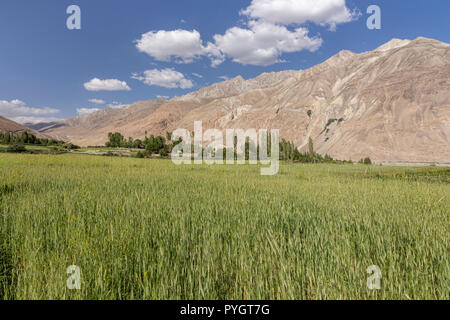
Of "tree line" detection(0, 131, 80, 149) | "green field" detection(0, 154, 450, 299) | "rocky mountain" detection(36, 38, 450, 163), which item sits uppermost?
"rocky mountain" detection(36, 38, 450, 163)

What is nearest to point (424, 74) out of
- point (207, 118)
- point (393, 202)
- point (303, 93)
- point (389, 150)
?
point (389, 150)

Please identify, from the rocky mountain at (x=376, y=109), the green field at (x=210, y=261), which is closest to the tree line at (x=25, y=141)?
the rocky mountain at (x=376, y=109)

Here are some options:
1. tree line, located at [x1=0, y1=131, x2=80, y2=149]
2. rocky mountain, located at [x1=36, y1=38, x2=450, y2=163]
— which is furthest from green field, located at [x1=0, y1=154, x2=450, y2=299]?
tree line, located at [x1=0, y1=131, x2=80, y2=149]

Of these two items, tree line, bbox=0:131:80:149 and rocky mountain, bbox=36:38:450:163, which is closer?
rocky mountain, bbox=36:38:450:163

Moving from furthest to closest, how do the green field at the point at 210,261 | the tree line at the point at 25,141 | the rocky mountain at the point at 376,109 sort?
the tree line at the point at 25,141 → the rocky mountain at the point at 376,109 → the green field at the point at 210,261

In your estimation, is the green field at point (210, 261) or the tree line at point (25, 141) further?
the tree line at point (25, 141)

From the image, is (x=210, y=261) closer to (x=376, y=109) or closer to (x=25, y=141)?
(x=376, y=109)

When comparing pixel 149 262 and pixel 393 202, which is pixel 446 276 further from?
pixel 393 202

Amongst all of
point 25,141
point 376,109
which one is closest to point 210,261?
point 376,109

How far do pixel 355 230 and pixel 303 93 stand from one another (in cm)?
11299

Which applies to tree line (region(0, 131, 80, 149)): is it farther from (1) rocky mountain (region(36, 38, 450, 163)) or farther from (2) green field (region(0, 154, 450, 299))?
(2) green field (region(0, 154, 450, 299))

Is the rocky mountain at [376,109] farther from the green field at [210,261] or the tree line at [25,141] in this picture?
the tree line at [25,141]

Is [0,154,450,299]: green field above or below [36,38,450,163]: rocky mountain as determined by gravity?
below

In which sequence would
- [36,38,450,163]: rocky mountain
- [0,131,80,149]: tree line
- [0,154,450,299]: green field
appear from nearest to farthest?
[0,154,450,299]: green field, [36,38,450,163]: rocky mountain, [0,131,80,149]: tree line
